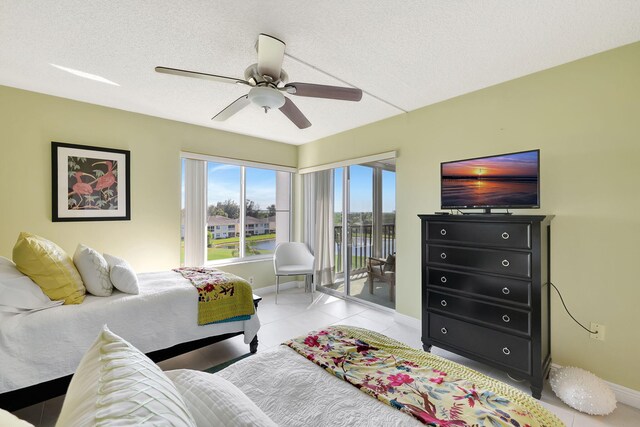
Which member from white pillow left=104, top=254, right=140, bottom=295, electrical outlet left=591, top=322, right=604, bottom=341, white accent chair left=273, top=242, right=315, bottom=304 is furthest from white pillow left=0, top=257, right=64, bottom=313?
electrical outlet left=591, top=322, right=604, bottom=341

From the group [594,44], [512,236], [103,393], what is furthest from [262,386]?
[594,44]

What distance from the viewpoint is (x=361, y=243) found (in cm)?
412

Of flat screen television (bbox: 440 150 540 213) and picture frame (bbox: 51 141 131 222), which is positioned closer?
flat screen television (bbox: 440 150 540 213)

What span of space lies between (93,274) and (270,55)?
211 centimetres

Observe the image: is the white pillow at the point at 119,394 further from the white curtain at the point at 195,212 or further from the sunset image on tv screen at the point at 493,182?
the white curtain at the point at 195,212

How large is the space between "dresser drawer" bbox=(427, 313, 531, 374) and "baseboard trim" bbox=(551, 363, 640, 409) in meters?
0.62

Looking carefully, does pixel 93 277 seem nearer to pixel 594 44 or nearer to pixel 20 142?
pixel 20 142

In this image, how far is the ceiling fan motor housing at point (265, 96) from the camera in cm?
192

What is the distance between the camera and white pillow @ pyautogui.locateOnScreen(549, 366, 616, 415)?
73.0 inches

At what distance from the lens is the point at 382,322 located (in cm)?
342

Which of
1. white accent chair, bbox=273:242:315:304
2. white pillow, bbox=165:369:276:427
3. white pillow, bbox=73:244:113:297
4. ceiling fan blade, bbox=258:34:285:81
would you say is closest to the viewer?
white pillow, bbox=165:369:276:427

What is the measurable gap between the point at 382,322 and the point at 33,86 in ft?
14.4

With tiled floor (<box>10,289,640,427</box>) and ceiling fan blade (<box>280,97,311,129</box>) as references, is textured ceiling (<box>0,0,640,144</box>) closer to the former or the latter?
ceiling fan blade (<box>280,97,311,129</box>)

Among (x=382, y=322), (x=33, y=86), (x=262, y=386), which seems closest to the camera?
(x=262, y=386)
